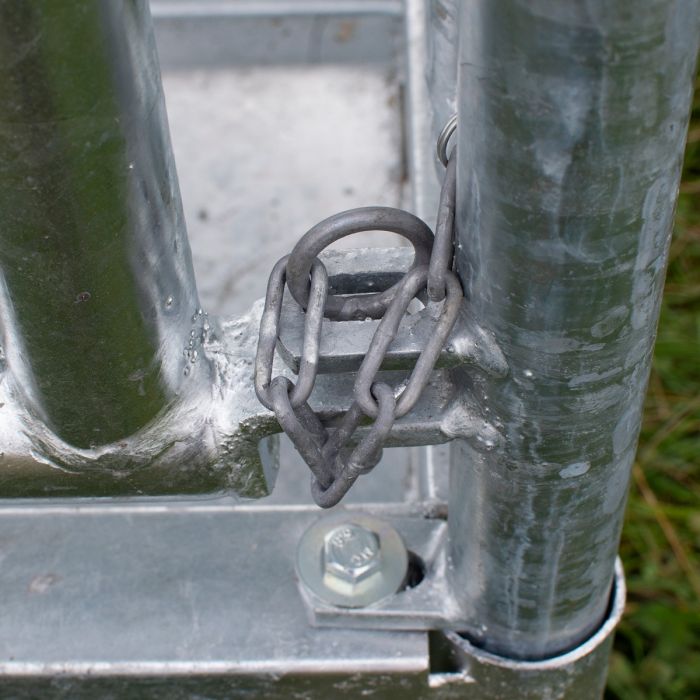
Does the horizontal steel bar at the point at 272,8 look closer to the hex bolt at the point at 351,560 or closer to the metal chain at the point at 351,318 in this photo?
the hex bolt at the point at 351,560

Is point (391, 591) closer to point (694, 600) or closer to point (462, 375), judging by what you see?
point (462, 375)

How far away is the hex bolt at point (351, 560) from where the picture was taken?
0.89 m

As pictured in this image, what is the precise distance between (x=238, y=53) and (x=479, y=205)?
4.71ft

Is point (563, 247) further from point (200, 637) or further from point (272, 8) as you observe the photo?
point (272, 8)

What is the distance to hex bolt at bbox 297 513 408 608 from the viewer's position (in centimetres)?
89

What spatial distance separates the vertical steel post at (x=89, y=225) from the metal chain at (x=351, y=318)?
85mm

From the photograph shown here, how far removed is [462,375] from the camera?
2.24 ft

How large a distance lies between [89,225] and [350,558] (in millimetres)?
443

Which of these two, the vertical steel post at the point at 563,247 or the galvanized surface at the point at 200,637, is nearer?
the vertical steel post at the point at 563,247

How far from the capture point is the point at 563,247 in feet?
1.85

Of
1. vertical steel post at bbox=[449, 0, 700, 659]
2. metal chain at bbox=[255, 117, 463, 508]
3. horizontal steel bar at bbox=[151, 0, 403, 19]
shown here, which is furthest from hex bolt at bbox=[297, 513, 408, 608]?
horizontal steel bar at bbox=[151, 0, 403, 19]

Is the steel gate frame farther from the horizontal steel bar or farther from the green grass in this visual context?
the horizontal steel bar

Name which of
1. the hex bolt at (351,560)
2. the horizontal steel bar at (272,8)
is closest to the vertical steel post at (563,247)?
the hex bolt at (351,560)

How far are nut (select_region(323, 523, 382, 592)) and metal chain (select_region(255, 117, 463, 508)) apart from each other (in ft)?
0.85
